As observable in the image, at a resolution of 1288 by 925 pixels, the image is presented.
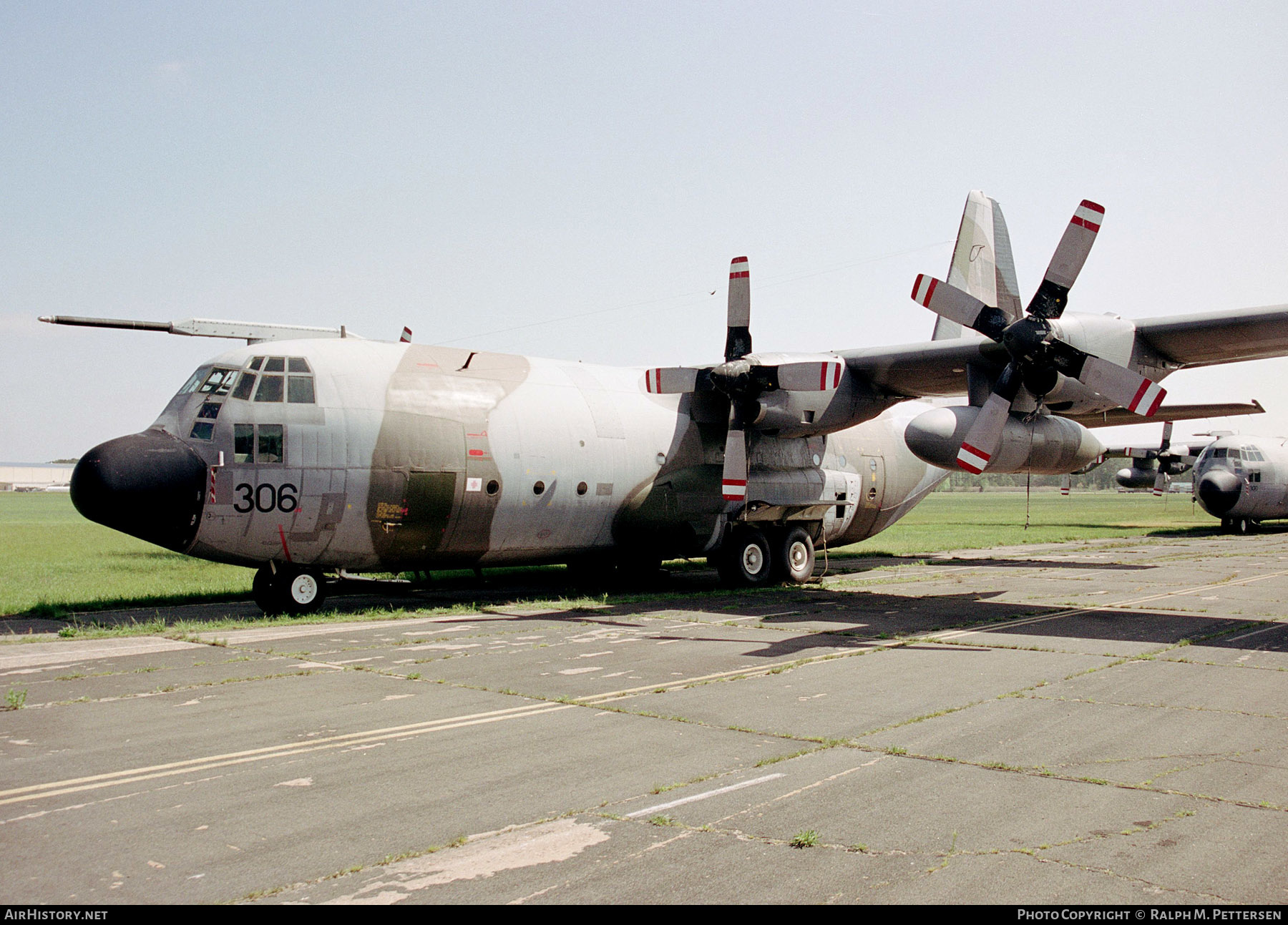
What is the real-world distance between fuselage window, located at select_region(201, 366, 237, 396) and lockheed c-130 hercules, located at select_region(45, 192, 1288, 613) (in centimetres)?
3

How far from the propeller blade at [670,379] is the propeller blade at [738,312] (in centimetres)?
101

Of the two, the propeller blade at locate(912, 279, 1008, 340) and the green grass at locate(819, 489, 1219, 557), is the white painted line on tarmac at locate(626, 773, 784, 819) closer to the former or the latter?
the propeller blade at locate(912, 279, 1008, 340)

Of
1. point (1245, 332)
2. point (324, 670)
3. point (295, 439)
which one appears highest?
point (1245, 332)

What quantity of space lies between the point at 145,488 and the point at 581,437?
319 inches

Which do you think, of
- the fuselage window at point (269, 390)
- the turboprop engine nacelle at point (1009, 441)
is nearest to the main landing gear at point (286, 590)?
the fuselage window at point (269, 390)

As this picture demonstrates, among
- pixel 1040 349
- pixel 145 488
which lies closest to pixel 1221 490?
pixel 1040 349

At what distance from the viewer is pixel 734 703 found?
9.85 metres

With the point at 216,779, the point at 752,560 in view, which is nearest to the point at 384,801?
the point at 216,779

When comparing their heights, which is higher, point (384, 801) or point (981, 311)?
point (981, 311)

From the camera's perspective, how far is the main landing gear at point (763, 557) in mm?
21641

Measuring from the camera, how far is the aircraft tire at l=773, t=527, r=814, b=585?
22312 mm

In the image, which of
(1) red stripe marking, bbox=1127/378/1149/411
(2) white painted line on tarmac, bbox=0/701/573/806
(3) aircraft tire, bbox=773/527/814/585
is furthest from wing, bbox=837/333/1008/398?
(2) white painted line on tarmac, bbox=0/701/573/806

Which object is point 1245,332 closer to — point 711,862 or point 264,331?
point 711,862
